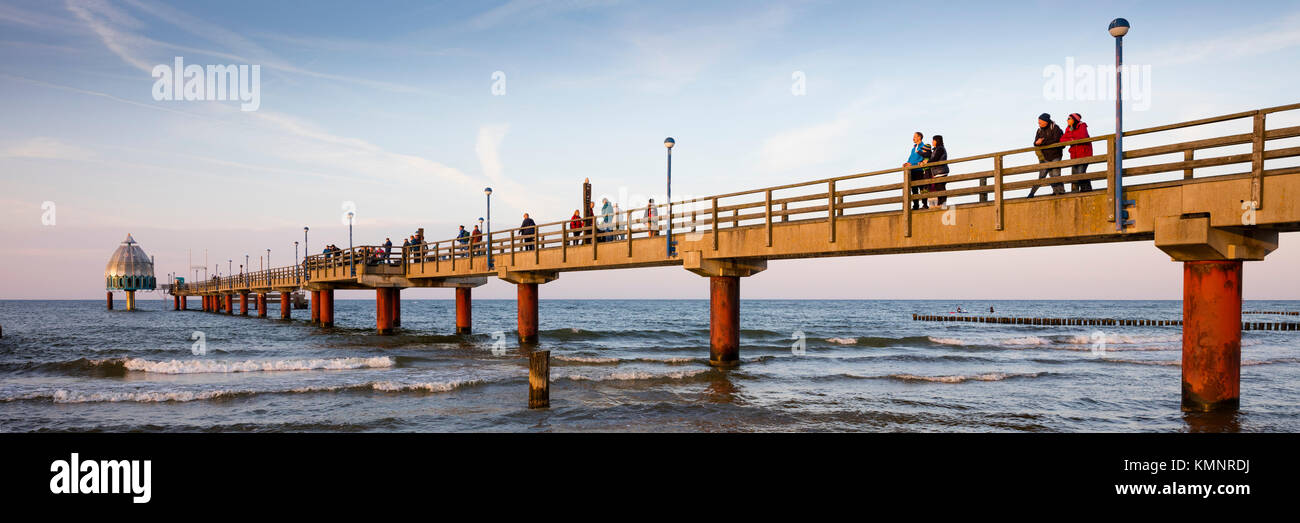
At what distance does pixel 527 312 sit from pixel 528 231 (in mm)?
4058

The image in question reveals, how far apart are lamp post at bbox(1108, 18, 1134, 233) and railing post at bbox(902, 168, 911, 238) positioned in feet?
12.1

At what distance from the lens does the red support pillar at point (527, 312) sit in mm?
29656

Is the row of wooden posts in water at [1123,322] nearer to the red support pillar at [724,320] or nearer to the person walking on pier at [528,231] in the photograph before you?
the red support pillar at [724,320]

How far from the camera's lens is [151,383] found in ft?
64.7

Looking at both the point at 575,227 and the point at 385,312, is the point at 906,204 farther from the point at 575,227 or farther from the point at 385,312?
the point at 385,312

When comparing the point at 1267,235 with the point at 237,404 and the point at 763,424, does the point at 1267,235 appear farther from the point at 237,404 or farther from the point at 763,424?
the point at 237,404

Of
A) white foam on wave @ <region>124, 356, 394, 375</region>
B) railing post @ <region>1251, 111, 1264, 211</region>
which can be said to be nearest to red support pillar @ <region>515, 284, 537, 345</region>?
white foam on wave @ <region>124, 356, 394, 375</region>

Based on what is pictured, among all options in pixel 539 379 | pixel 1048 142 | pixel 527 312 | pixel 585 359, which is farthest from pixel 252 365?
pixel 1048 142

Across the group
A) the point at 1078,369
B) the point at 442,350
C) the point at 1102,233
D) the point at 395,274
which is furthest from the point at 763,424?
the point at 395,274

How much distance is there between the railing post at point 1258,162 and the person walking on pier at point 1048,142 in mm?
2718

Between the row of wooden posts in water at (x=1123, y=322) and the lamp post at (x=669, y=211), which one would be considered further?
the row of wooden posts in water at (x=1123, y=322)

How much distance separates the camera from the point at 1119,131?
1141 cm

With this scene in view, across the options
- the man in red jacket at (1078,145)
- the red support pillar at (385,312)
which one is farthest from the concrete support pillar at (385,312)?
the man in red jacket at (1078,145)
